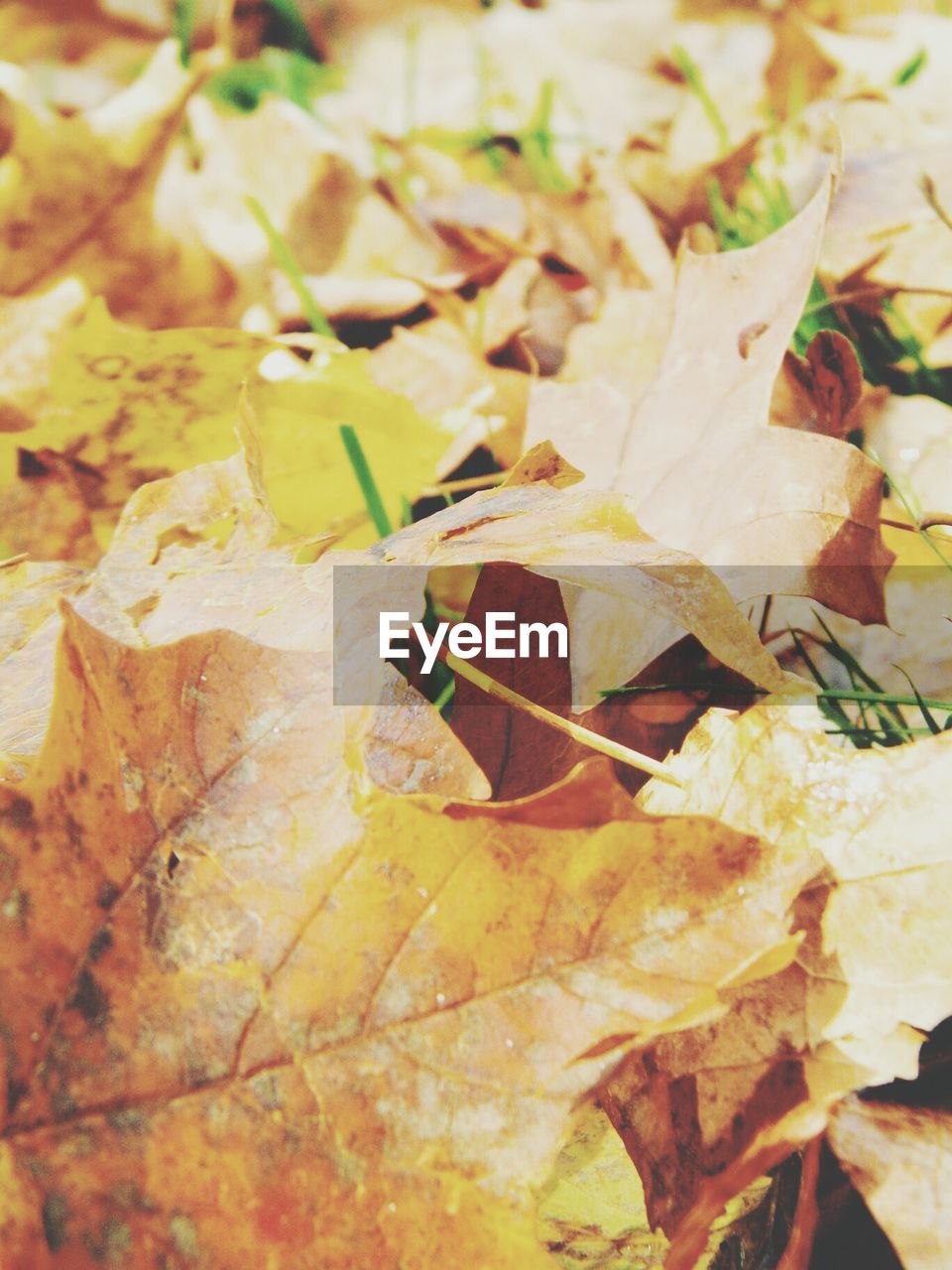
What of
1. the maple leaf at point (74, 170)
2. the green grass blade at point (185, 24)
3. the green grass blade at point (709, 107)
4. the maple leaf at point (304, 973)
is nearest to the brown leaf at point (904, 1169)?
the maple leaf at point (304, 973)

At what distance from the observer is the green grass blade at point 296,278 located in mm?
1452

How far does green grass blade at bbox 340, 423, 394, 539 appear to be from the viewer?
1.11 meters

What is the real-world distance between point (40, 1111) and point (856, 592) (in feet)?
2.06

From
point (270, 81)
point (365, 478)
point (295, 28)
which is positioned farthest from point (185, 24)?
point (365, 478)

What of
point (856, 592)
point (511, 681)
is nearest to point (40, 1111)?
point (511, 681)

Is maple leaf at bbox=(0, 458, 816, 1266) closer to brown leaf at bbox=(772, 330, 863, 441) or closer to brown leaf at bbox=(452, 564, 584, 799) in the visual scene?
brown leaf at bbox=(452, 564, 584, 799)

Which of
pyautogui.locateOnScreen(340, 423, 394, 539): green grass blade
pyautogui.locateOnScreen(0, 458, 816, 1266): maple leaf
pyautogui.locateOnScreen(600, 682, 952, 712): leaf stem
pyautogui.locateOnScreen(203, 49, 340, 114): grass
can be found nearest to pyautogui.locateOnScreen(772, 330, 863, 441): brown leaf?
pyautogui.locateOnScreen(600, 682, 952, 712): leaf stem

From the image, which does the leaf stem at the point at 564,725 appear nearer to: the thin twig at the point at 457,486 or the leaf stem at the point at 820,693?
the leaf stem at the point at 820,693

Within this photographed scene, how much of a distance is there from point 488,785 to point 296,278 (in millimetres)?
1004

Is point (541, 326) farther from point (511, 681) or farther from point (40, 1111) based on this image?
point (40, 1111)

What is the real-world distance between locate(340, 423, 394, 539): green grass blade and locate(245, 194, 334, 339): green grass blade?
394 mm

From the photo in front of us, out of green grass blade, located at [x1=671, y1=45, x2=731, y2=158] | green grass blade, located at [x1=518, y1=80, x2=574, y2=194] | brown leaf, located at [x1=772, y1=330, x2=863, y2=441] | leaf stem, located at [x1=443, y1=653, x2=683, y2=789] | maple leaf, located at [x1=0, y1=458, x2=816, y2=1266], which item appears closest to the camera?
maple leaf, located at [x1=0, y1=458, x2=816, y2=1266]

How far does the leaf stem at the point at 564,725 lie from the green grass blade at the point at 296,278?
0.79 meters

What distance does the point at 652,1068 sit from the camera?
0.64m
